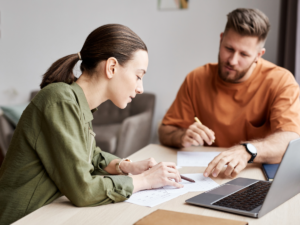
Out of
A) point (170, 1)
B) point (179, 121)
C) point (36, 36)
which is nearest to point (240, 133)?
point (179, 121)

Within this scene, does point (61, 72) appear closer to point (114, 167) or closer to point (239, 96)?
point (114, 167)

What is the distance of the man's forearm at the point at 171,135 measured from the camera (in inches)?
58.3

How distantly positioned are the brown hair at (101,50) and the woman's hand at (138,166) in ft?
1.11

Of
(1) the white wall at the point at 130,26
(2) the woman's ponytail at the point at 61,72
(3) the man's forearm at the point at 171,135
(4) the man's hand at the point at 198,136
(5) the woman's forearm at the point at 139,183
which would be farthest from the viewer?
(1) the white wall at the point at 130,26

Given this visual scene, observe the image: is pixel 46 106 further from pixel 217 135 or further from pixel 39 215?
pixel 217 135

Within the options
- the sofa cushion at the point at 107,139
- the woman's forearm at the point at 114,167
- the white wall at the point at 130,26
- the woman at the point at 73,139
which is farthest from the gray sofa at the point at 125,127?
the woman at the point at 73,139

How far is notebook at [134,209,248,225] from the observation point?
668 mm

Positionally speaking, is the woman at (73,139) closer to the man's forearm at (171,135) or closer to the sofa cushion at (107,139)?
the man's forearm at (171,135)

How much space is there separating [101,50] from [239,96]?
886 millimetres

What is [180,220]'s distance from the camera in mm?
688

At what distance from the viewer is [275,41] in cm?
284

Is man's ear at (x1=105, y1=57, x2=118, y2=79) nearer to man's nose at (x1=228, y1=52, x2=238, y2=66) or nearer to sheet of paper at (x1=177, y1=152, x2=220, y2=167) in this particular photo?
sheet of paper at (x1=177, y1=152, x2=220, y2=167)

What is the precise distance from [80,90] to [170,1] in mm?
2496

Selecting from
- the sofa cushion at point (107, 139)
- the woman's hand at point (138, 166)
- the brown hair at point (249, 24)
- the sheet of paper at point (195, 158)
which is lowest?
the sofa cushion at point (107, 139)
